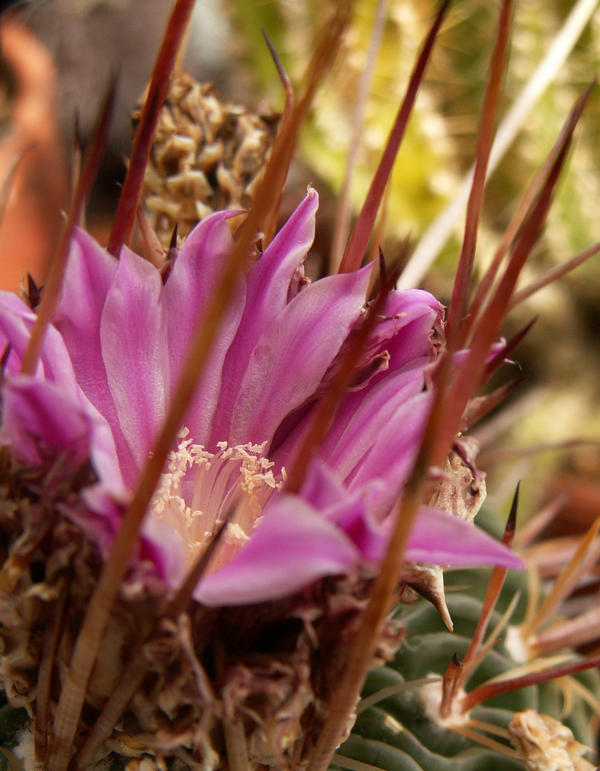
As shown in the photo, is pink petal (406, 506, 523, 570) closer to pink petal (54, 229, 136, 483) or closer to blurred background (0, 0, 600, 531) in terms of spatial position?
pink petal (54, 229, 136, 483)

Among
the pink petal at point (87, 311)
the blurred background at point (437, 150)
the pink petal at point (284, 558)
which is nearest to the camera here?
the pink petal at point (284, 558)

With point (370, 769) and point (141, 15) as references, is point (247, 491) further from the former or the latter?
point (141, 15)

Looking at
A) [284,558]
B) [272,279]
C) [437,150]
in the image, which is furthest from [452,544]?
[437,150]

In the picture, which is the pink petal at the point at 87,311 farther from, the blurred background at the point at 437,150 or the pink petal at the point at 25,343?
the blurred background at the point at 437,150

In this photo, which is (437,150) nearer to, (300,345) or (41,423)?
(300,345)

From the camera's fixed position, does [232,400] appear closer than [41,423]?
No

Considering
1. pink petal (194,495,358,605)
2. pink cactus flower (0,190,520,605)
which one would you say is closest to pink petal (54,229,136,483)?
pink cactus flower (0,190,520,605)

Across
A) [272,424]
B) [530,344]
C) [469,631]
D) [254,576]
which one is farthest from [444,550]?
[530,344]

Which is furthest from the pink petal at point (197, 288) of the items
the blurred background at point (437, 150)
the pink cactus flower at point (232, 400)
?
the blurred background at point (437, 150)
